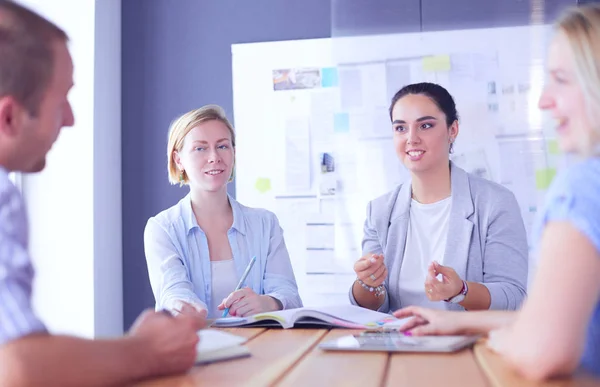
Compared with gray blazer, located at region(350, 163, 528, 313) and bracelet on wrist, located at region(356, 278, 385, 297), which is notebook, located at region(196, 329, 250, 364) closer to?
bracelet on wrist, located at region(356, 278, 385, 297)

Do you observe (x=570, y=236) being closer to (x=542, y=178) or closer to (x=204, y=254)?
(x=204, y=254)

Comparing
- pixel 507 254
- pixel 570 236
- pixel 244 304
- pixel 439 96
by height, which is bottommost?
pixel 244 304

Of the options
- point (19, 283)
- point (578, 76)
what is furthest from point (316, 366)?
point (578, 76)

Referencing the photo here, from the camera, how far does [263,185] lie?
10.3 ft

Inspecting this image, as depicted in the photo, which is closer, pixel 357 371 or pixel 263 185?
pixel 357 371

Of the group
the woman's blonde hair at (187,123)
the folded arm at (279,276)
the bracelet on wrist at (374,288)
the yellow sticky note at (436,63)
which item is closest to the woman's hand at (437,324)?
the bracelet on wrist at (374,288)

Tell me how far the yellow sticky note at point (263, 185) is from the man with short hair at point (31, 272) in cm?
215

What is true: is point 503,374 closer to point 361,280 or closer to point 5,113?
point 5,113

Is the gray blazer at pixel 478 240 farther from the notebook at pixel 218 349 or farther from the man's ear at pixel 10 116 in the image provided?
the man's ear at pixel 10 116

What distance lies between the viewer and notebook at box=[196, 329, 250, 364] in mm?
994

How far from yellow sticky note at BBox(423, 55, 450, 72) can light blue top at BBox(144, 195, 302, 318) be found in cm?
128

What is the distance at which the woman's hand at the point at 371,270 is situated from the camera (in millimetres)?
1765

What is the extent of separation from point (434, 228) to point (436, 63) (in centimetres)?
122

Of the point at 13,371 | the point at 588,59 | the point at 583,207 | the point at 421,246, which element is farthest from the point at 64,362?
the point at 421,246
